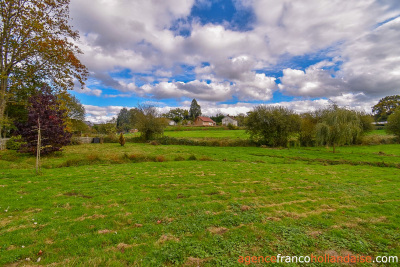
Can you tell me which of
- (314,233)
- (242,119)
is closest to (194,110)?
(242,119)

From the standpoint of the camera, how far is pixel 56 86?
16781 millimetres

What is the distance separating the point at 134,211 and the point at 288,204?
5271mm

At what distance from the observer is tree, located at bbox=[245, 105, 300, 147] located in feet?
87.3

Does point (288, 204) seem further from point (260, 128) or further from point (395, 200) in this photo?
point (260, 128)

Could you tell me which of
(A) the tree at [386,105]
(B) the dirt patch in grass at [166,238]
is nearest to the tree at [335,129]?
(B) the dirt patch in grass at [166,238]

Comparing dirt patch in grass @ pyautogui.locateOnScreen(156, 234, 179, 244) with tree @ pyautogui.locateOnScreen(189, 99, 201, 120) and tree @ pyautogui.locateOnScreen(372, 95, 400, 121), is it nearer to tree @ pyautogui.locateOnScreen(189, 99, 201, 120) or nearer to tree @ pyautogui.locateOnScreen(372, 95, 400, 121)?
tree @ pyautogui.locateOnScreen(372, 95, 400, 121)

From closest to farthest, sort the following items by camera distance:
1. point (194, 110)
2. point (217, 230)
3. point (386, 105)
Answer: point (217, 230), point (386, 105), point (194, 110)

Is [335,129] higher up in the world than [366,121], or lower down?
lower down

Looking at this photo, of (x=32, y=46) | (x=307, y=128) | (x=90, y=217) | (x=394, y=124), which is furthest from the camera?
(x=394, y=124)

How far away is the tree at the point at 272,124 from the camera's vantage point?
26609 millimetres

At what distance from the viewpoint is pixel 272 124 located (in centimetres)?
2723

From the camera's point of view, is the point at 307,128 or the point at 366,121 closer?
the point at 307,128

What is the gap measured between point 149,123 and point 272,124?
2251 centimetres

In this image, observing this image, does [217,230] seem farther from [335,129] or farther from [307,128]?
[307,128]
